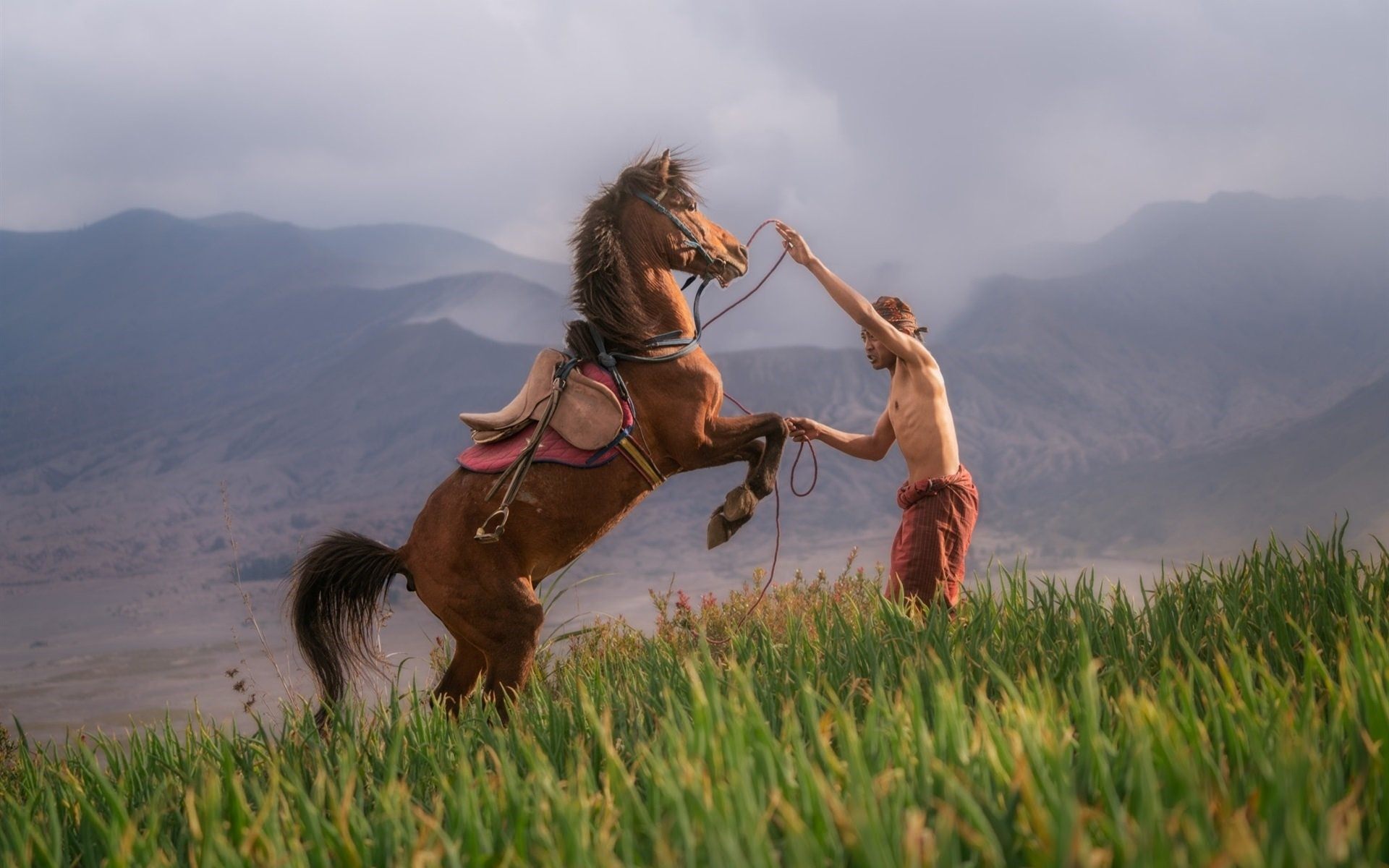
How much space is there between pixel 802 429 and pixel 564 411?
119cm

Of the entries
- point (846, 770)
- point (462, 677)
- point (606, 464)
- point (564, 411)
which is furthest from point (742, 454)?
point (846, 770)

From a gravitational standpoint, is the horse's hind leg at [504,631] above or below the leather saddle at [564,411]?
below

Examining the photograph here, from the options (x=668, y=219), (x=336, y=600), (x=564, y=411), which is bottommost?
(x=336, y=600)

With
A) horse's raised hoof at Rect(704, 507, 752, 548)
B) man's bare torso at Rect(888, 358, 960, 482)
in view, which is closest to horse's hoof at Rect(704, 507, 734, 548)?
horse's raised hoof at Rect(704, 507, 752, 548)

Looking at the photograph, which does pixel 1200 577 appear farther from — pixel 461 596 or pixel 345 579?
pixel 345 579

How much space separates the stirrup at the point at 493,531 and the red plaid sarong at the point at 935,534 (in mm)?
1745

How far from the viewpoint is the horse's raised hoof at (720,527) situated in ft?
15.6

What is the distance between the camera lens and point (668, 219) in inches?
189

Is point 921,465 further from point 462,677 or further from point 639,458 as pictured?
point 462,677

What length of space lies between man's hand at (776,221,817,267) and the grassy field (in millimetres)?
1601

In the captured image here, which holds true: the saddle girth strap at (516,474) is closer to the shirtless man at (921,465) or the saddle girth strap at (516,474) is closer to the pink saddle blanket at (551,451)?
the pink saddle blanket at (551,451)

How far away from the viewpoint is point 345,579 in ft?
16.8

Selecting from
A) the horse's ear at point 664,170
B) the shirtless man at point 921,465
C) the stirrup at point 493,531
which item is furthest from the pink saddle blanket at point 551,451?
the shirtless man at point 921,465

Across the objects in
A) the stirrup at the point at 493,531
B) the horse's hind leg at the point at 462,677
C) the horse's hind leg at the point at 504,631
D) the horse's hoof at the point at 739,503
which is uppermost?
the horse's hoof at the point at 739,503
